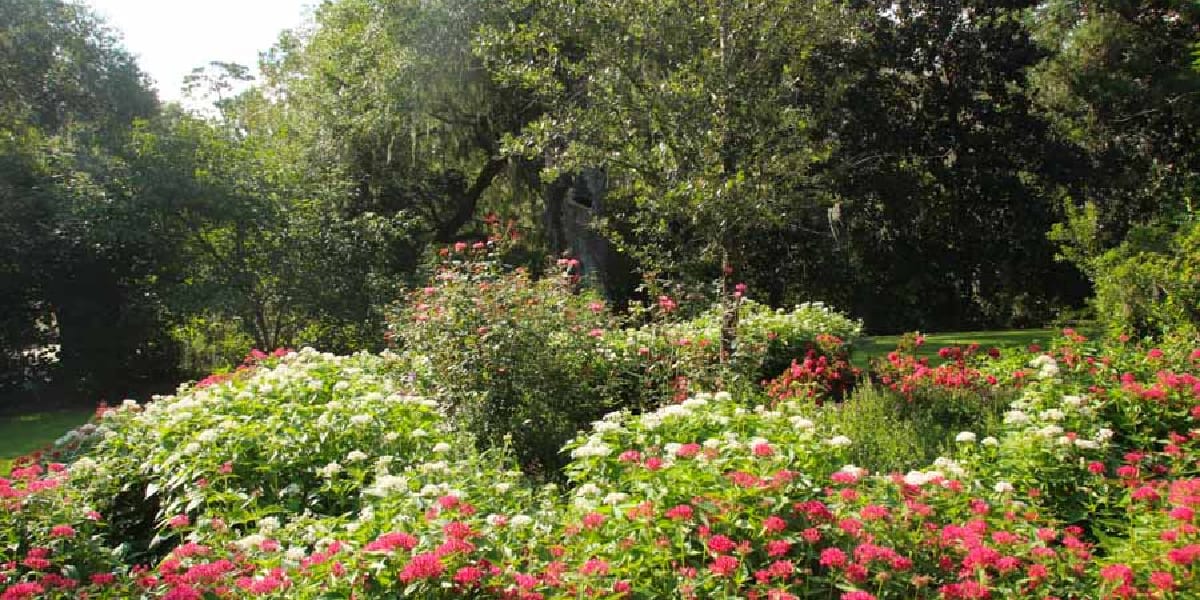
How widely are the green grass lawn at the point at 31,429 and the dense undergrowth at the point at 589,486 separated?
3.48 metres

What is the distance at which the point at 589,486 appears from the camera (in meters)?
3.15

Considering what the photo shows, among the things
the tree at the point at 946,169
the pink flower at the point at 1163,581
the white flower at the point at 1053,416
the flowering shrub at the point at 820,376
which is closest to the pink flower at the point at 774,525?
the pink flower at the point at 1163,581

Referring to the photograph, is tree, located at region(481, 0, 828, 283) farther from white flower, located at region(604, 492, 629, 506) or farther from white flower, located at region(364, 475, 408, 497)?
white flower, located at region(364, 475, 408, 497)

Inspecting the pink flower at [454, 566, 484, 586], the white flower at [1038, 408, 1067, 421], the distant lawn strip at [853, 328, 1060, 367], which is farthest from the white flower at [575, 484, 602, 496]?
the distant lawn strip at [853, 328, 1060, 367]

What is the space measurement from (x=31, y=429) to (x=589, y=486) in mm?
8527

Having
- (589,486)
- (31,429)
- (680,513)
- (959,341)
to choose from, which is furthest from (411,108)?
(680,513)

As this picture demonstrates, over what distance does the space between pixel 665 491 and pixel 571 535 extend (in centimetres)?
35

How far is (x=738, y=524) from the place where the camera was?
2693 mm

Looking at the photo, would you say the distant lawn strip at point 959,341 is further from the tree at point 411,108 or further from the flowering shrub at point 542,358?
the tree at point 411,108

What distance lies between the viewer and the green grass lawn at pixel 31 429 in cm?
783

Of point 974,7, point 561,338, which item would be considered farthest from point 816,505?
point 974,7

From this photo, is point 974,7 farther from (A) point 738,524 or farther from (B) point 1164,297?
(A) point 738,524

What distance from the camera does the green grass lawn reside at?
25.7 feet

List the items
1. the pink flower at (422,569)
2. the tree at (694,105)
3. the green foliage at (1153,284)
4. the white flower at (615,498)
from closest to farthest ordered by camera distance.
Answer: the pink flower at (422,569)
the white flower at (615,498)
the tree at (694,105)
the green foliage at (1153,284)
